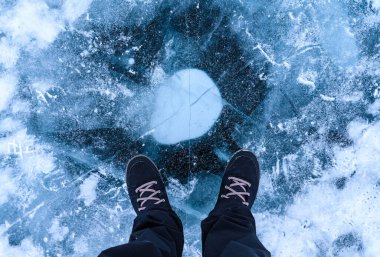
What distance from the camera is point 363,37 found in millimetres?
1679

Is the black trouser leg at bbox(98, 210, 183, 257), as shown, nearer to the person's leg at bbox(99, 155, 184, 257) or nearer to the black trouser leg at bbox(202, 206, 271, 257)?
the person's leg at bbox(99, 155, 184, 257)

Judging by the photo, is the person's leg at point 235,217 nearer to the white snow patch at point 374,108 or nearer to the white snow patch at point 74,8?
the white snow patch at point 374,108

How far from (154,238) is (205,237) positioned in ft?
0.73

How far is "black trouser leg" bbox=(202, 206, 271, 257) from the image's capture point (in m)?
1.33

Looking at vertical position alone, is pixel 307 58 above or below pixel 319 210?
above

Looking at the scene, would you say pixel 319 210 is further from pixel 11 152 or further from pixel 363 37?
pixel 11 152

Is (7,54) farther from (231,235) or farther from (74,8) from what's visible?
(231,235)

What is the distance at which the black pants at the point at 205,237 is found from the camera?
131 centimetres

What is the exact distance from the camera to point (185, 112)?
1701 mm

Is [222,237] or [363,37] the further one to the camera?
[363,37]

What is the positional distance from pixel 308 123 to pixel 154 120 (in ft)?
2.25

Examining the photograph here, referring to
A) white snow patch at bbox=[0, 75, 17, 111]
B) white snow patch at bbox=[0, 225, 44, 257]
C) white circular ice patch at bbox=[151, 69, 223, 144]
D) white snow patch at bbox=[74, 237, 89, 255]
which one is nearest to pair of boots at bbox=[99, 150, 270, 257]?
white circular ice patch at bbox=[151, 69, 223, 144]

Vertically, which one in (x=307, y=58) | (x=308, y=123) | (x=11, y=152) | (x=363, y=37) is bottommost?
(x=11, y=152)

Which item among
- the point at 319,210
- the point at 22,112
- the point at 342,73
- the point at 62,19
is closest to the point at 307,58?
the point at 342,73
